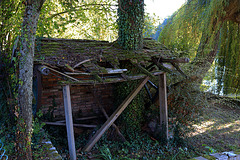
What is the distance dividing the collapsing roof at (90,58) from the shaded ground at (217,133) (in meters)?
2.74

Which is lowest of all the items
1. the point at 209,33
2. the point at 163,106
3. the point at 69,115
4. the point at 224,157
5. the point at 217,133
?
the point at 217,133

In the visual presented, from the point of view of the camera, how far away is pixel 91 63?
4.51 metres

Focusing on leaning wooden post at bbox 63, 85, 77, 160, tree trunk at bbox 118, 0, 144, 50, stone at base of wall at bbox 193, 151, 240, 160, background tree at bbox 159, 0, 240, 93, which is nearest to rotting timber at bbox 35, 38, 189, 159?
leaning wooden post at bbox 63, 85, 77, 160

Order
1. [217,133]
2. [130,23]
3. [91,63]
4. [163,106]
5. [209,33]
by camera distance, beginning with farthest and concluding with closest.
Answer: [209,33] → [217,133] → [163,106] → [130,23] → [91,63]

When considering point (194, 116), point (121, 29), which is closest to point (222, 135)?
point (194, 116)

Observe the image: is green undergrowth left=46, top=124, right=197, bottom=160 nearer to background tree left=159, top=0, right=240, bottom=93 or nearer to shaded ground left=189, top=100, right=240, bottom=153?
shaded ground left=189, top=100, right=240, bottom=153

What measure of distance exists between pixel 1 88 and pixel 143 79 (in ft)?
11.4

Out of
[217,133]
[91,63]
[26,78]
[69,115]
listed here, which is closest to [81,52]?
[91,63]

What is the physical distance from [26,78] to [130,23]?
11.8ft

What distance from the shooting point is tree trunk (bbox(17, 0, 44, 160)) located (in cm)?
293

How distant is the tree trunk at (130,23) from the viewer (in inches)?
222

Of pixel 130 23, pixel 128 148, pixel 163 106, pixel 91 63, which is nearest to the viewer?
pixel 91 63

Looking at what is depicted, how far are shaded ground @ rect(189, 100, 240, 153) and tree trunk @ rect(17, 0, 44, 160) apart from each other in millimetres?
4852

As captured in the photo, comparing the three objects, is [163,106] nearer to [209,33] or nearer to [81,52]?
[81,52]
